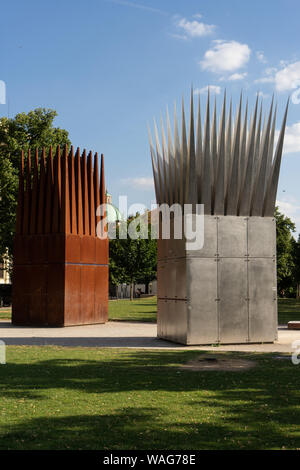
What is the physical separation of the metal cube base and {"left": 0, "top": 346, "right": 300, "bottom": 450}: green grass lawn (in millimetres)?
3393

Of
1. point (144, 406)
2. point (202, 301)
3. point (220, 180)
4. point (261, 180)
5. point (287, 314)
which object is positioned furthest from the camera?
point (287, 314)

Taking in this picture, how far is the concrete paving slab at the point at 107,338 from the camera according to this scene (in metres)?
15.6

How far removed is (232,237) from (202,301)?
6.91ft

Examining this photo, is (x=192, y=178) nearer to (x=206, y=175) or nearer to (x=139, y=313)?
(x=206, y=175)

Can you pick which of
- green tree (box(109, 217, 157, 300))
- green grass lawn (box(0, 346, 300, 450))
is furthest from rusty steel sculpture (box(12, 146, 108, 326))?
green tree (box(109, 217, 157, 300))

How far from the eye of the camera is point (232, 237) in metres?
16.1

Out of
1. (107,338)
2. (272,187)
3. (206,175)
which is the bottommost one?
(107,338)

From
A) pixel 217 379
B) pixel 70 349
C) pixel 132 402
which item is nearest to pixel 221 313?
pixel 70 349

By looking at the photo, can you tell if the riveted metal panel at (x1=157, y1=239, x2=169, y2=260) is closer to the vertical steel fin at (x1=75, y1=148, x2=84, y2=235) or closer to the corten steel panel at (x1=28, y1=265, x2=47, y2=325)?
the vertical steel fin at (x1=75, y1=148, x2=84, y2=235)

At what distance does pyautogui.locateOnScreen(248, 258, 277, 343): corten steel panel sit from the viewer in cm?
1619

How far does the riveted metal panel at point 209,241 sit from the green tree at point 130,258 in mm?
43611

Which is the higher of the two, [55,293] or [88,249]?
[88,249]

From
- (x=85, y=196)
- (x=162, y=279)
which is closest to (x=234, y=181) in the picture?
(x=162, y=279)

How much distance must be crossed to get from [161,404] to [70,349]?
7445 millimetres
